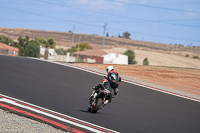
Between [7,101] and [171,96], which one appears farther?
[171,96]

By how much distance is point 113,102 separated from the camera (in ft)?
46.1

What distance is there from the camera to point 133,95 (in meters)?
16.6

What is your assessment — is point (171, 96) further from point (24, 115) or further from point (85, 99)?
point (24, 115)

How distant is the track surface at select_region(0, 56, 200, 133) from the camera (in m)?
9.86

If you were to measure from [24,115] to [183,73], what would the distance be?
24.5 m

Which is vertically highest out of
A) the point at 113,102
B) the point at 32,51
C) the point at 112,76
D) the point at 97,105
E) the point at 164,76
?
the point at 112,76

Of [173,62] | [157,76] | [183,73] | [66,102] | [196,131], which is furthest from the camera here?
[173,62]

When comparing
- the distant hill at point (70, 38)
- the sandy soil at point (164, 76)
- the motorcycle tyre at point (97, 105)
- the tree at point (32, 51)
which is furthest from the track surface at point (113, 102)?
the distant hill at point (70, 38)

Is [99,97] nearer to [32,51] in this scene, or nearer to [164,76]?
[164,76]

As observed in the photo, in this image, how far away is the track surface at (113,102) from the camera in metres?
9.86

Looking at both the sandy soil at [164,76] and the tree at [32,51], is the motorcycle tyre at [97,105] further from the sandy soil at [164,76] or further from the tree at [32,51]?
the tree at [32,51]

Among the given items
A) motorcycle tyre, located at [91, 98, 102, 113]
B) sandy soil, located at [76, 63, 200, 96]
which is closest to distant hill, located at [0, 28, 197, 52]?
sandy soil, located at [76, 63, 200, 96]

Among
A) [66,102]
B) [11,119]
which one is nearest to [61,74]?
[66,102]

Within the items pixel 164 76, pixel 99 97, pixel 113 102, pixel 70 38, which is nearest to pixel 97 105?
pixel 99 97
